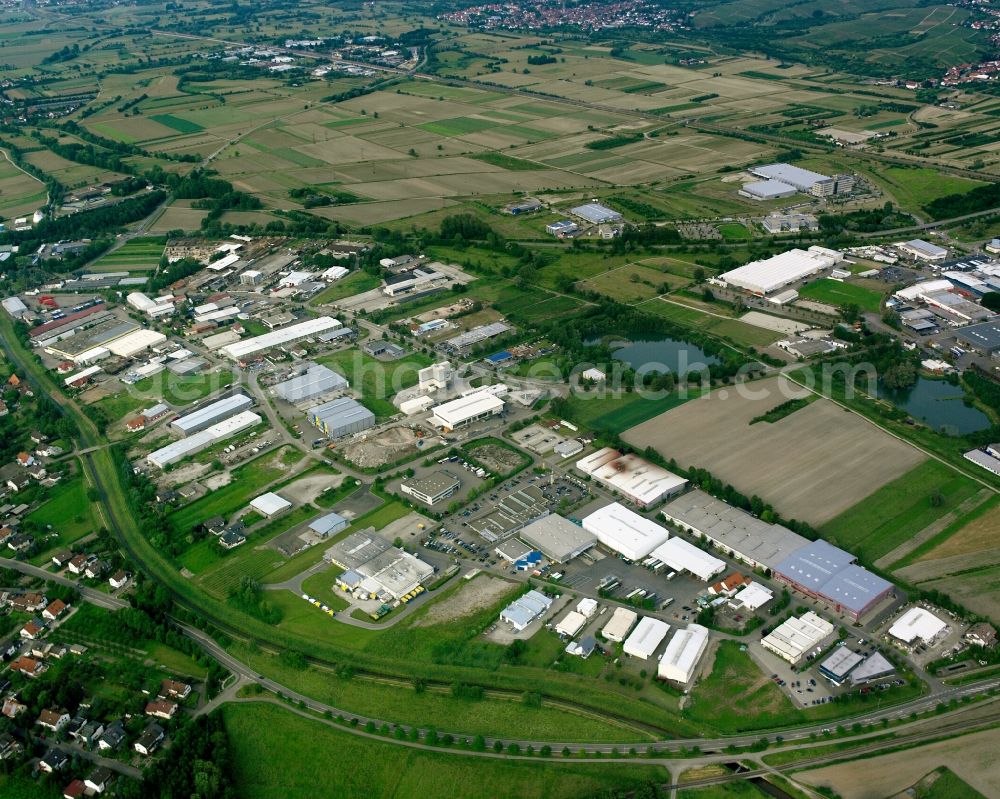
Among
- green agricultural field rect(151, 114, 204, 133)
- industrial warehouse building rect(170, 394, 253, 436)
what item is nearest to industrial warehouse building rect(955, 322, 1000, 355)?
industrial warehouse building rect(170, 394, 253, 436)

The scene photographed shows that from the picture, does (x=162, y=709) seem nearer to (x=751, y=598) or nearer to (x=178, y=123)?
A: (x=751, y=598)

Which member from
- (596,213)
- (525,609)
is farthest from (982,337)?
(525,609)

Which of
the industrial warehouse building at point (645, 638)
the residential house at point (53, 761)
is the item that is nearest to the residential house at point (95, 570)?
the residential house at point (53, 761)

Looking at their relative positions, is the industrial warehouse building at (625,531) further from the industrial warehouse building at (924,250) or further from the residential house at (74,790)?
the industrial warehouse building at (924,250)

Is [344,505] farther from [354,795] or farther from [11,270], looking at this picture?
[11,270]

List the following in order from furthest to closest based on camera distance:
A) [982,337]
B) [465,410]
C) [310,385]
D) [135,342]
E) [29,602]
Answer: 1. [135,342]
2. [982,337]
3. [310,385]
4. [465,410]
5. [29,602]

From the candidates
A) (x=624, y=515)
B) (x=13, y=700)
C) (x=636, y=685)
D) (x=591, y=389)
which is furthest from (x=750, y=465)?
(x=13, y=700)
